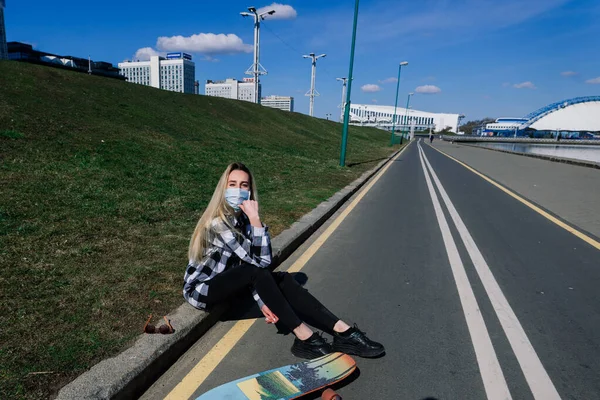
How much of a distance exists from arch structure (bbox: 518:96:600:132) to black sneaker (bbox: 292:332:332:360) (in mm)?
161239

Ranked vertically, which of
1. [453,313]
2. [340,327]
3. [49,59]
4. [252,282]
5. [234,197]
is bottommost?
[453,313]

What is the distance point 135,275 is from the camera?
3742mm

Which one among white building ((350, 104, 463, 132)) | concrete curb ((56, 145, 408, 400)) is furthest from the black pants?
white building ((350, 104, 463, 132))

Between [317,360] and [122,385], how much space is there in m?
1.24

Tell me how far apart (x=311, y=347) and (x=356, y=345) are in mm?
332

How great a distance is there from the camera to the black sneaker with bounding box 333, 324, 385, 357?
2927 millimetres

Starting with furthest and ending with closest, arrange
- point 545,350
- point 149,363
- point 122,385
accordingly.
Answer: point 545,350
point 149,363
point 122,385

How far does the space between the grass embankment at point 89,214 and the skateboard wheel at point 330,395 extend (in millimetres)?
1326

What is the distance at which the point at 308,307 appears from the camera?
3246mm

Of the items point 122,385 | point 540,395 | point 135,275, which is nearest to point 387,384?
point 540,395

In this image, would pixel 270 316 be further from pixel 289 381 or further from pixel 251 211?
pixel 251 211

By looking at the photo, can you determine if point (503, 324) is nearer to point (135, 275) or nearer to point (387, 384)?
point (387, 384)

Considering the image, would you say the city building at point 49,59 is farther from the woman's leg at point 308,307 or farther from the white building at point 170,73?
the woman's leg at point 308,307

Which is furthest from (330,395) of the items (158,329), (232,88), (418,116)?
(418,116)
